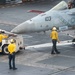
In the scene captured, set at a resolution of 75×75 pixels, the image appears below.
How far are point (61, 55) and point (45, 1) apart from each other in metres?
32.1

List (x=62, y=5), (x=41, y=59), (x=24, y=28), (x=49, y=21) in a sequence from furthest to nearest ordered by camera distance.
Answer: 1. (x=62, y=5)
2. (x=49, y=21)
3. (x=24, y=28)
4. (x=41, y=59)

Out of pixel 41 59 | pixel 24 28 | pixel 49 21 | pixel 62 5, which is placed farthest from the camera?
pixel 62 5

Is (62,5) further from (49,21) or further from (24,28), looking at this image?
(24,28)

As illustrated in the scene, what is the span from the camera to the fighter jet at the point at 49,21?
24562mm

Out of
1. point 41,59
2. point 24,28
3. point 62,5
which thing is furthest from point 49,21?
point 41,59

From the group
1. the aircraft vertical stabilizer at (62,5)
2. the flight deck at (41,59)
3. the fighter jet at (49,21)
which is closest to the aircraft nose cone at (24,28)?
the fighter jet at (49,21)

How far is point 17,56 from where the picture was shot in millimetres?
23703

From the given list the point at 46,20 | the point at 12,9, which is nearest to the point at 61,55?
the point at 46,20

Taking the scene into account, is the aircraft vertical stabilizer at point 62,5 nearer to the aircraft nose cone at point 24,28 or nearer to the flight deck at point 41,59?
the aircraft nose cone at point 24,28

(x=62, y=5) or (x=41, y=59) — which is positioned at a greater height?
(x=62, y=5)

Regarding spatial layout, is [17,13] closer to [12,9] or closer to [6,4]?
[12,9]

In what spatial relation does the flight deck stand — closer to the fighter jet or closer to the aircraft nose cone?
the aircraft nose cone

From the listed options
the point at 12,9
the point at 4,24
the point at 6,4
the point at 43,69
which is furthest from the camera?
the point at 6,4

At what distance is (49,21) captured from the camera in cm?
2481
